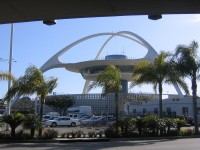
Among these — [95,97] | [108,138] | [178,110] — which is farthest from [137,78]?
[95,97]

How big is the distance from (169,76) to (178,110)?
4838 cm

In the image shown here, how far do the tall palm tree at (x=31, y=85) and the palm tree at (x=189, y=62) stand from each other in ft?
39.1

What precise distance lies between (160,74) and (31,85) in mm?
11744

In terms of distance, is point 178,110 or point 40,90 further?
point 178,110

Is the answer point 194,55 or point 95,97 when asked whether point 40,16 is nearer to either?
point 194,55

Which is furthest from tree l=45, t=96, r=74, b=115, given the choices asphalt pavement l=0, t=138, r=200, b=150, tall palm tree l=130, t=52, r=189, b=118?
asphalt pavement l=0, t=138, r=200, b=150

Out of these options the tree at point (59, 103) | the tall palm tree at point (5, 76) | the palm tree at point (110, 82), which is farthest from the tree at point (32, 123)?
the tree at point (59, 103)

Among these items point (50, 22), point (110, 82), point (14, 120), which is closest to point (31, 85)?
point (14, 120)

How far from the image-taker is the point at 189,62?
32.7m

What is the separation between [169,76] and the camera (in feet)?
108

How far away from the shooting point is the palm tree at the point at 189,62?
107 ft

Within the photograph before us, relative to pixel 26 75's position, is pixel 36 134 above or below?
below

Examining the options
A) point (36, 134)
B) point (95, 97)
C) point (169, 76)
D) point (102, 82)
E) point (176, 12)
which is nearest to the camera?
point (176, 12)

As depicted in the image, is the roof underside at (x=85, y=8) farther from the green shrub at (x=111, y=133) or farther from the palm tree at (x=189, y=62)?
the palm tree at (x=189, y=62)
